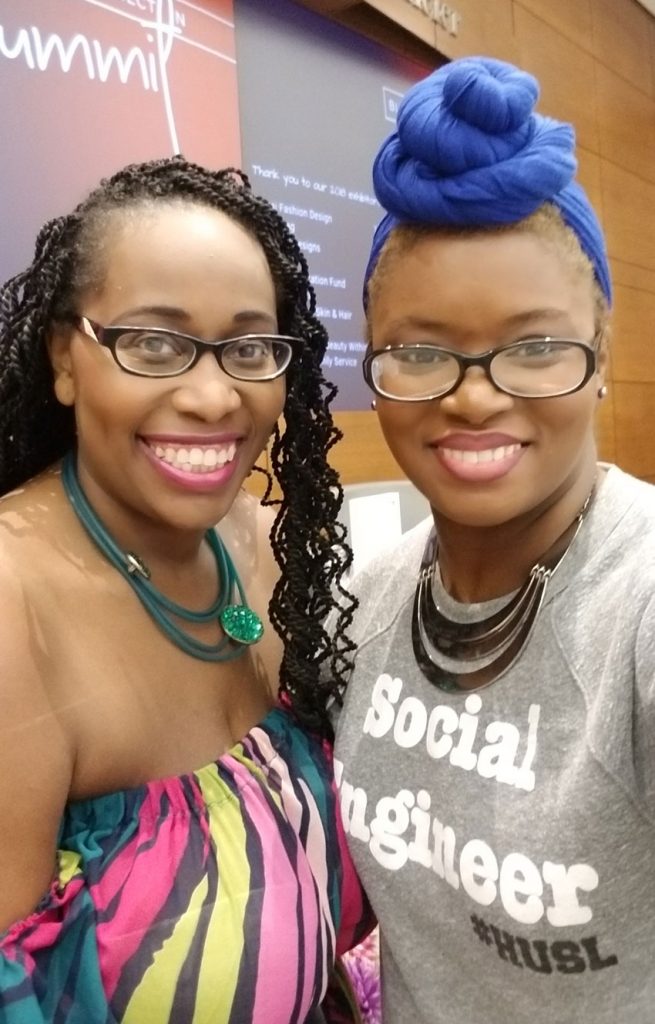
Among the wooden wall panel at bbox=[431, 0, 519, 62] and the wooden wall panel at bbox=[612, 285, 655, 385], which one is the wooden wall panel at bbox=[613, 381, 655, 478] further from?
the wooden wall panel at bbox=[431, 0, 519, 62]

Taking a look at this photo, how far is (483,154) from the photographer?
0.77 meters

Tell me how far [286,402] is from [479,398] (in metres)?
0.45

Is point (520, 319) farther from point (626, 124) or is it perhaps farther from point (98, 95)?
point (626, 124)

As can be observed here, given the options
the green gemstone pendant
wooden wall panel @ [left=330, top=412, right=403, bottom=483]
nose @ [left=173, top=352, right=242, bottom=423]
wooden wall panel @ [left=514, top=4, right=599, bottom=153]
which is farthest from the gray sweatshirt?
wooden wall panel @ [left=514, top=4, right=599, bottom=153]

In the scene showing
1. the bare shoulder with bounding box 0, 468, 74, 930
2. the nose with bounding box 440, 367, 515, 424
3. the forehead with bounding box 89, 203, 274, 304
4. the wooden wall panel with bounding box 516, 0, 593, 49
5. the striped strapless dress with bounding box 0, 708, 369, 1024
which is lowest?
the striped strapless dress with bounding box 0, 708, 369, 1024

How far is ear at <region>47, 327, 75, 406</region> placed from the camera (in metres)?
1.00

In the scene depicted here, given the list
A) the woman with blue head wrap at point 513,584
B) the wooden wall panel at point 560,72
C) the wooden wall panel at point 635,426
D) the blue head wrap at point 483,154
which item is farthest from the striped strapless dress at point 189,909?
the wooden wall panel at point 635,426

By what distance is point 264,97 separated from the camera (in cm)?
213

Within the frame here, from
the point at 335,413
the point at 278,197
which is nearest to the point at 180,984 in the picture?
the point at 335,413

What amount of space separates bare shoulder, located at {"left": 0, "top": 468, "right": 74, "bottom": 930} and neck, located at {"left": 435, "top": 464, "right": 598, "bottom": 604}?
0.45m

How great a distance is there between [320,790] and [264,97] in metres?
1.77

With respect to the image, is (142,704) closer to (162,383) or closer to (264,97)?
(162,383)

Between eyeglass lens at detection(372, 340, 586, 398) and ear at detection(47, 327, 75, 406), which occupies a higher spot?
ear at detection(47, 327, 75, 406)

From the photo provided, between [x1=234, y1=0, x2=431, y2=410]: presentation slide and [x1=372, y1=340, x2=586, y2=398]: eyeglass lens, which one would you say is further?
[x1=234, y1=0, x2=431, y2=410]: presentation slide
